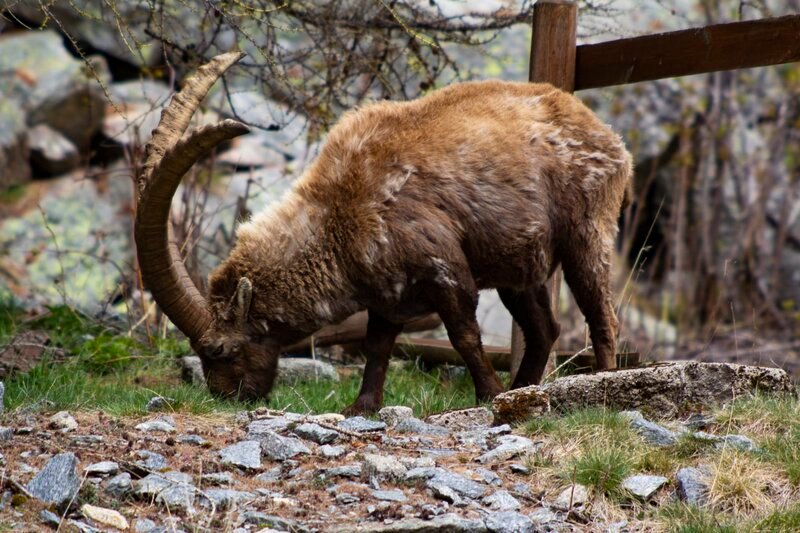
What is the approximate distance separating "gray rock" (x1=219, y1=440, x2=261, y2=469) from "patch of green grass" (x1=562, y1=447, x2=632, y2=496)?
1.41m

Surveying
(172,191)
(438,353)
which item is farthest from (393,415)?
(438,353)

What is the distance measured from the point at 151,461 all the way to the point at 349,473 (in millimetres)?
883

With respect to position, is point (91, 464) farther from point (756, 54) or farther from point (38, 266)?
point (38, 266)

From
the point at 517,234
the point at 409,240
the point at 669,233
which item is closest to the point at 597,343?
the point at 517,234

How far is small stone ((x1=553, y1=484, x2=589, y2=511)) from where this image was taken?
14.8 ft

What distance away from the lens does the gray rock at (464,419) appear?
19.2 feet

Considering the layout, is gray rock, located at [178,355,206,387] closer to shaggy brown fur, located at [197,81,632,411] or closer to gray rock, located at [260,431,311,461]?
shaggy brown fur, located at [197,81,632,411]

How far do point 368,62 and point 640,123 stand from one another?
9.14m

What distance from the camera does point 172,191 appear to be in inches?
237

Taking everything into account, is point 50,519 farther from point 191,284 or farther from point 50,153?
point 50,153

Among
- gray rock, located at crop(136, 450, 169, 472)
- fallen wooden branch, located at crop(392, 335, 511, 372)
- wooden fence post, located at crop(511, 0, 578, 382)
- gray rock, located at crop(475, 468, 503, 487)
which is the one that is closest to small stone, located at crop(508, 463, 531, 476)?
gray rock, located at crop(475, 468, 503, 487)

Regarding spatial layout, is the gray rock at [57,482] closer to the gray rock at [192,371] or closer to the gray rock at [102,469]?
the gray rock at [102,469]

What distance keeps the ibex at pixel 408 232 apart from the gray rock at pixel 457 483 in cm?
194

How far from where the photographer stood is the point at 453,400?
22.9 ft
